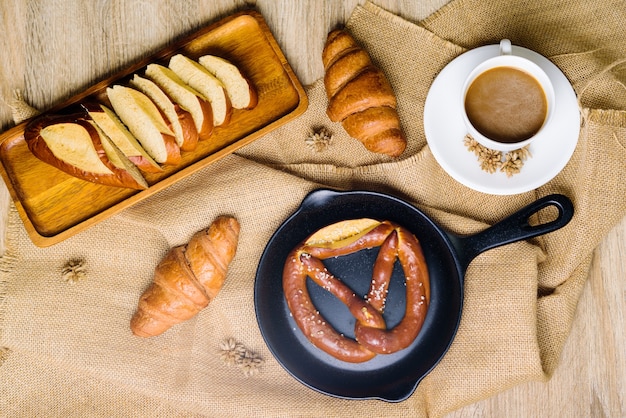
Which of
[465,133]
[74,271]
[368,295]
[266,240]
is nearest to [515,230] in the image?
[465,133]

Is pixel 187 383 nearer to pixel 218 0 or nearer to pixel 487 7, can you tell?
pixel 218 0

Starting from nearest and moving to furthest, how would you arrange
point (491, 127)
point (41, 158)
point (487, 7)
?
1. point (491, 127)
2. point (41, 158)
3. point (487, 7)

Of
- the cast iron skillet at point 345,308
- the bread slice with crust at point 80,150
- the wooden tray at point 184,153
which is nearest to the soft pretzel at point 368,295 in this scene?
the cast iron skillet at point 345,308

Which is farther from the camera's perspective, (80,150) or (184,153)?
(184,153)

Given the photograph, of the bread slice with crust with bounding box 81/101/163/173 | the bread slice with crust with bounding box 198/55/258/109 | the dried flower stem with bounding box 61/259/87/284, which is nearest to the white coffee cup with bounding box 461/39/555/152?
the bread slice with crust with bounding box 198/55/258/109

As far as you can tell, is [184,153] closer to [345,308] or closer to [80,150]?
[80,150]

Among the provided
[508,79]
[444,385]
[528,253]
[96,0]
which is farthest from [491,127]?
[96,0]
